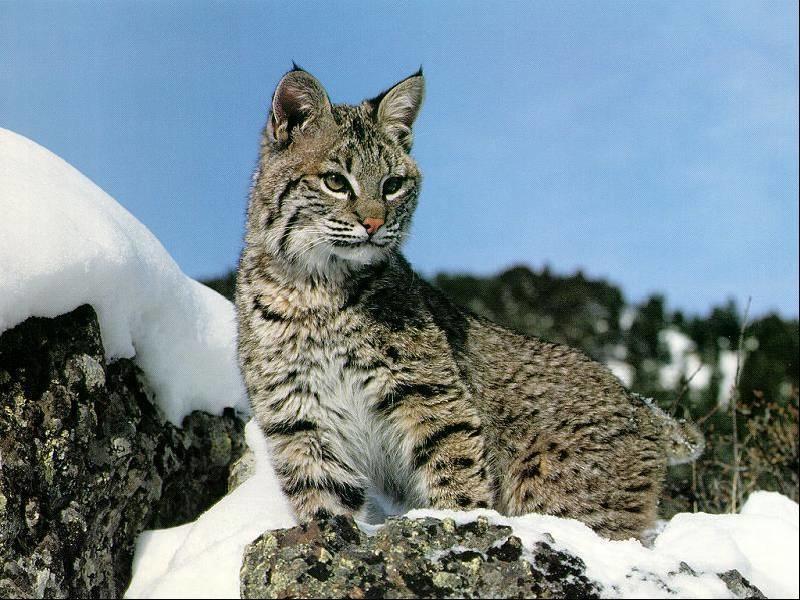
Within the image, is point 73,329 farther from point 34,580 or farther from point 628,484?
point 628,484

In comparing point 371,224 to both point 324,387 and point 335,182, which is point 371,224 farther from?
point 324,387

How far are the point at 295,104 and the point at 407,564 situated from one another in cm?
260

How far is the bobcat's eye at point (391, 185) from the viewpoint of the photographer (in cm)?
482

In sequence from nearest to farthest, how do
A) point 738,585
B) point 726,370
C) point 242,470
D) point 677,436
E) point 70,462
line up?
point 738,585 → point 70,462 → point 677,436 → point 242,470 → point 726,370

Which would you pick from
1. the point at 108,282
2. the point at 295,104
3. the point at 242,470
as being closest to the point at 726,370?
the point at 242,470

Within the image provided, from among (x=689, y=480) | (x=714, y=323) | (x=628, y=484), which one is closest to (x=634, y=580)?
(x=628, y=484)

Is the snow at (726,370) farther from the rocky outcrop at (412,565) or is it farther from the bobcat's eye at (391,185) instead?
the rocky outcrop at (412,565)

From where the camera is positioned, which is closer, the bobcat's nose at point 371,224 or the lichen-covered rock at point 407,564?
the lichen-covered rock at point 407,564

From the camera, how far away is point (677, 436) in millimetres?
5773

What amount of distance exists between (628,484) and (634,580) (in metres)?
1.63

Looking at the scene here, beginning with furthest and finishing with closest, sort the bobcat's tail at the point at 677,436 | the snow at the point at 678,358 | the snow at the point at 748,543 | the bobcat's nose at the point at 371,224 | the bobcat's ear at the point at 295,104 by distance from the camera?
the snow at the point at 678,358, the bobcat's tail at the point at 677,436, the bobcat's ear at the point at 295,104, the bobcat's nose at the point at 371,224, the snow at the point at 748,543

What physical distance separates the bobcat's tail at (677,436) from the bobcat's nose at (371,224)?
7.16 ft

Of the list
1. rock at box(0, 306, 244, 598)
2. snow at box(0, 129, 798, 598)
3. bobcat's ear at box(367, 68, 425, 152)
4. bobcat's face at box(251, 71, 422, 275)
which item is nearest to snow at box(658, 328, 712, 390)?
snow at box(0, 129, 798, 598)

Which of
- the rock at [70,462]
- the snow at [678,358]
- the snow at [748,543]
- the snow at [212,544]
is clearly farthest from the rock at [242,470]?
the snow at [678,358]
